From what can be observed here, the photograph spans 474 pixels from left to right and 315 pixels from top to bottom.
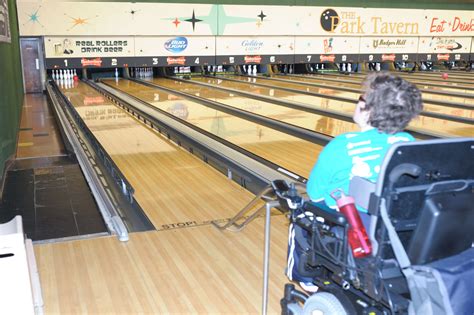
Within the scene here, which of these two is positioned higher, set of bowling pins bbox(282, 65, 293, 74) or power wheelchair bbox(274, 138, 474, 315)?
set of bowling pins bbox(282, 65, 293, 74)

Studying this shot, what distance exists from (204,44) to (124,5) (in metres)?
1.92

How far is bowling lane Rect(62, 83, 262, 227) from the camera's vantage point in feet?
10.8

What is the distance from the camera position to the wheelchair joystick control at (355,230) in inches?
53.7

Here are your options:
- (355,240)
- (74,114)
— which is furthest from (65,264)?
(74,114)

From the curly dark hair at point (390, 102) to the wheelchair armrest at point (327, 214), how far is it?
303 mm

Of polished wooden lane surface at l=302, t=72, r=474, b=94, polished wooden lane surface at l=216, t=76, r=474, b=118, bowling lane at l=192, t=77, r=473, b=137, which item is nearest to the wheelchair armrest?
bowling lane at l=192, t=77, r=473, b=137

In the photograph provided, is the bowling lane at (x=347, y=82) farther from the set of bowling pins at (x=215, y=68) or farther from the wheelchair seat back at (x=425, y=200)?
the wheelchair seat back at (x=425, y=200)

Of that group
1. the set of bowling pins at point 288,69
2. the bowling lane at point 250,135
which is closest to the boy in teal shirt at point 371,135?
the bowling lane at point 250,135

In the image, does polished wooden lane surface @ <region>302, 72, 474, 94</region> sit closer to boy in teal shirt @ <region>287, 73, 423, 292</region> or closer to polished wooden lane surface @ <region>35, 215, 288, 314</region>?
polished wooden lane surface @ <region>35, 215, 288, 314</region>

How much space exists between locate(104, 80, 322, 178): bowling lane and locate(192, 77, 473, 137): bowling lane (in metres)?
1.07

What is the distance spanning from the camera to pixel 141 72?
11461 mm

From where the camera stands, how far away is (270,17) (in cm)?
1118

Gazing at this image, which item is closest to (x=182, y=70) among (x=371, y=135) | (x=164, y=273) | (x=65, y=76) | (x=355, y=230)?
(x=65, y=76)

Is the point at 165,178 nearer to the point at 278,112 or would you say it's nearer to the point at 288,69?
the point at 278,112
